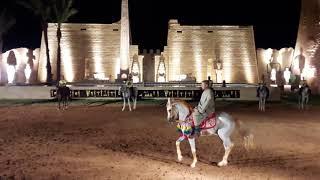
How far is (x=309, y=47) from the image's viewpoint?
135 ft

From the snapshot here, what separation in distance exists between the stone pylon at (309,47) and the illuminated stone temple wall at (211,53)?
567 centimetres

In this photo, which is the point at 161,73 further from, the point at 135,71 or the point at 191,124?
the point at 191,124

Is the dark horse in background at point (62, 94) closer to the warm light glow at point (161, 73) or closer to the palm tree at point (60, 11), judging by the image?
the palm tree at point (60, 11)

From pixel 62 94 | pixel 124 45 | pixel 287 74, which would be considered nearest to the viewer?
pixel 62 94

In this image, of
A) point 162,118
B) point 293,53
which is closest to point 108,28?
point 293,53

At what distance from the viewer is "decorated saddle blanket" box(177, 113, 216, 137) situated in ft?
33.8

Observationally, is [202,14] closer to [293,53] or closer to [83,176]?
[293,53]

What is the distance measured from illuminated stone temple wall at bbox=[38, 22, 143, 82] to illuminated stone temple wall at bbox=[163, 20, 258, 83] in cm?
379

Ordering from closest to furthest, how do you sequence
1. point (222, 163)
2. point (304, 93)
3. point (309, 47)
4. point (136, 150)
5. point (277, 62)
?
point (222, 163) → point (136, 150) → point (304, 93) → point (309, 47) → point (277, 62)

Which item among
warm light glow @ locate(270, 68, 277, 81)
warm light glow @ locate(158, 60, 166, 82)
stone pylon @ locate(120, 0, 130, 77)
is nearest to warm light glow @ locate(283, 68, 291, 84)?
warm light glow @ locate(270, 68, 277, 81)

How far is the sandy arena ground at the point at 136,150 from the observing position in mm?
10039

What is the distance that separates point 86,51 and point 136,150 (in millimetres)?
35573

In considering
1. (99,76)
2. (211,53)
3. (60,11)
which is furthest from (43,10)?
(211,53)

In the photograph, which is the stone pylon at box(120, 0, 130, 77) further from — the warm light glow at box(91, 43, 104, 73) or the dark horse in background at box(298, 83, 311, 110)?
the dark horse in background at box(298, 83, 311, 110)
